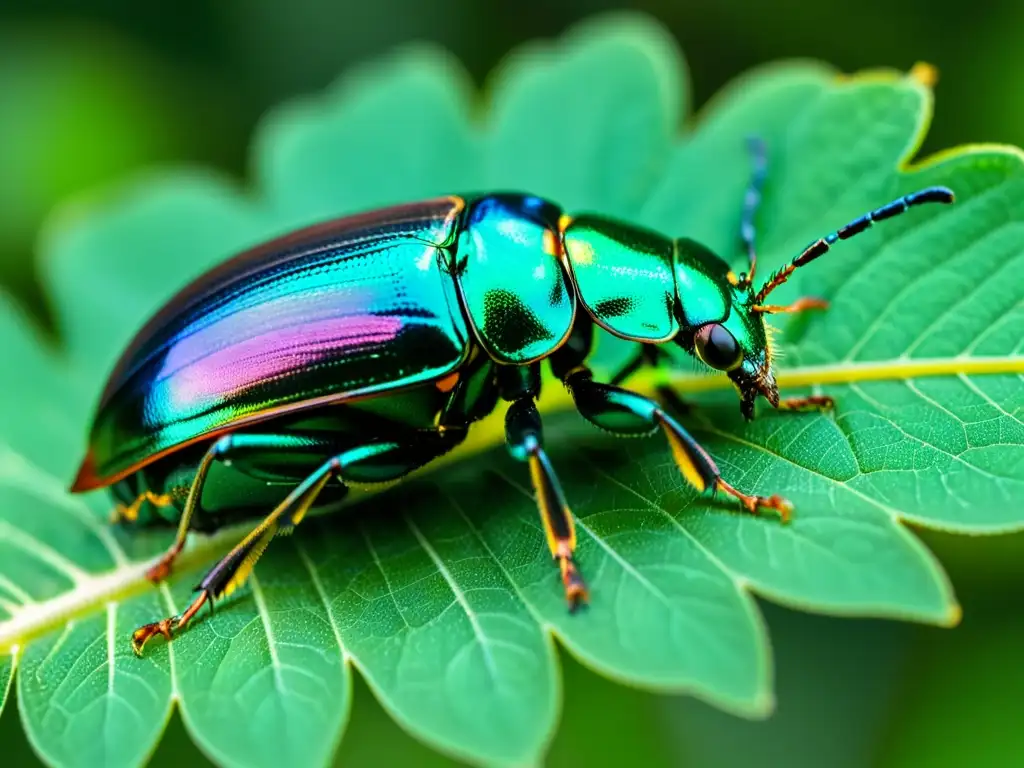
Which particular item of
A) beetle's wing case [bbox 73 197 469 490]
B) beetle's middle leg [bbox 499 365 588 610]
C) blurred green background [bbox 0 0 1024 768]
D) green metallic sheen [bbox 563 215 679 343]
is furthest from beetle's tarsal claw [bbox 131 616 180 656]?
green metallic sheen [bbox 563 215 679 343]

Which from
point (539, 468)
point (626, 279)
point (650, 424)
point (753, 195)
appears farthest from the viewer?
point (753, 195)

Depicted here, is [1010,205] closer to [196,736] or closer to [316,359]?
[316,359]

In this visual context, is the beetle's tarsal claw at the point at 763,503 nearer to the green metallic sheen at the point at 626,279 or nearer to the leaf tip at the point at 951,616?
the leaf tip at the point at 951,616

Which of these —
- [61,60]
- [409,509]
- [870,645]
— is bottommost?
[870,645]

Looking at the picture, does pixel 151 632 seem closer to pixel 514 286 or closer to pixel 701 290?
pixel 514 286

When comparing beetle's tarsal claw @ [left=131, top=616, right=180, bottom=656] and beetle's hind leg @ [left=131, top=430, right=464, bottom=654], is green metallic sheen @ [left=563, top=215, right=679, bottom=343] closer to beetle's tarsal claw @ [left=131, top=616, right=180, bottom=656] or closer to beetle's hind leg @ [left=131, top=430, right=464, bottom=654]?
beetle's hind leg @ [left=131, top=430, right=464, bottom=654]

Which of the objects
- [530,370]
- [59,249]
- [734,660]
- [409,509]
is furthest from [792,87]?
[59,249]

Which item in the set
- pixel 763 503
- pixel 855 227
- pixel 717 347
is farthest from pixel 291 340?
pixel 855 227
